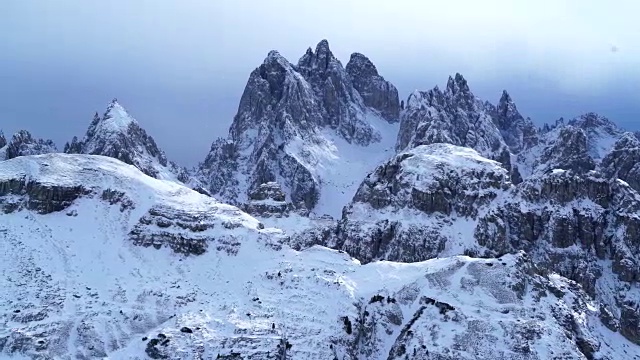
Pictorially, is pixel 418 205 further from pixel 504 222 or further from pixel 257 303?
pixel 257 303

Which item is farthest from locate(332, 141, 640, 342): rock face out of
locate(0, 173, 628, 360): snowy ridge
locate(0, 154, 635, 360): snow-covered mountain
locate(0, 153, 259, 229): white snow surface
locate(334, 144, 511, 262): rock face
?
locate(0, 153, 259, 229): white snow surface

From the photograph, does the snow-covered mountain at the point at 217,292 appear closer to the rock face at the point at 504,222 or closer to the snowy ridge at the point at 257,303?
the snowy ridge at the point at 257,303

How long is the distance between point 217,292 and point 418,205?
216 ft

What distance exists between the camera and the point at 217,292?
115 metres

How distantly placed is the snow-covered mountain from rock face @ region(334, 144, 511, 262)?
3055cm

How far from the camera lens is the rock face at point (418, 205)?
15712 cm

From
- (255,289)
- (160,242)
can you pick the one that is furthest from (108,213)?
(255,289)

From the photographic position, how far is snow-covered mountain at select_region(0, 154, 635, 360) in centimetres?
10006

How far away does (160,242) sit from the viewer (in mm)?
123062

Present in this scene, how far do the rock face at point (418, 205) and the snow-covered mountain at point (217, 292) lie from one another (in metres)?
30.5

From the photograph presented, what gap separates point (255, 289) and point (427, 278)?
28.9m

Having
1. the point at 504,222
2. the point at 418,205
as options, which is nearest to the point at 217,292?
the point at 418,205

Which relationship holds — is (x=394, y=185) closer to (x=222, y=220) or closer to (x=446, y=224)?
(x=446, y=224)

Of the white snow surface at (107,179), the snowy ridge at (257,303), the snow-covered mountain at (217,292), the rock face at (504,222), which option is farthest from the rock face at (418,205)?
the white snow surface at (107,179)
